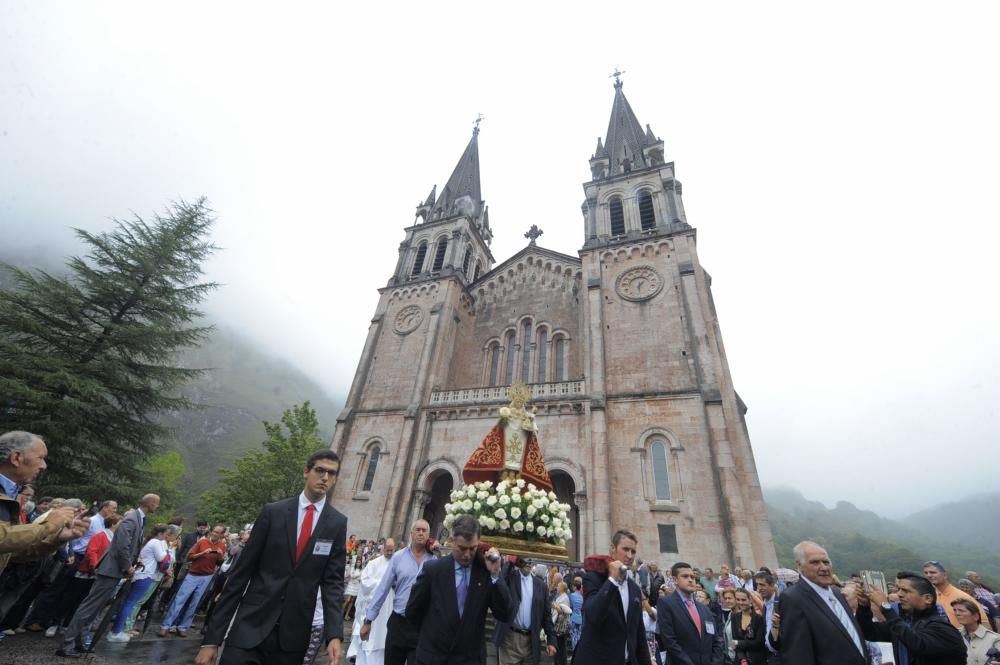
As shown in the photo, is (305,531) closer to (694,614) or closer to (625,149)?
(694,614)

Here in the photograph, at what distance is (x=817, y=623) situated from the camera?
128 inches

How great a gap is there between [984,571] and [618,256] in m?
92.6

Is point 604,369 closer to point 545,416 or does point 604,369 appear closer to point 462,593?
point 545,416

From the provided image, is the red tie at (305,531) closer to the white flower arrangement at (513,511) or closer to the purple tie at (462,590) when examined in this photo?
the purple tie at (462,590)

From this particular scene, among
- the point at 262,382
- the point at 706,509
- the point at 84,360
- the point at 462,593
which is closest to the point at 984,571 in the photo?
the point at 706,509

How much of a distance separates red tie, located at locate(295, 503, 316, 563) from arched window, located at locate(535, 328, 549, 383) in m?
17.7

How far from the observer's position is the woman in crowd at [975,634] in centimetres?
406

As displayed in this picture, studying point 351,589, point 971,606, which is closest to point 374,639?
point 351,589

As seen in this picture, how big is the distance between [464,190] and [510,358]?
14.9 m

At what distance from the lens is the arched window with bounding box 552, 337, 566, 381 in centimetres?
2062

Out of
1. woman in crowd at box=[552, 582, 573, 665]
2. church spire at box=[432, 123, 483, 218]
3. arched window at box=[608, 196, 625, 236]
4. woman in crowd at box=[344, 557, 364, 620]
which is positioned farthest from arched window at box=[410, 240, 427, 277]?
woman in crowd at box=[552, 582, 573, 665]

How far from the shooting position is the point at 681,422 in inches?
616

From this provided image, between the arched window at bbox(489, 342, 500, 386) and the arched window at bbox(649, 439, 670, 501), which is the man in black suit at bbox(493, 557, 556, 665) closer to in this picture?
the arched window at bbox(649, 439, 670, 501)

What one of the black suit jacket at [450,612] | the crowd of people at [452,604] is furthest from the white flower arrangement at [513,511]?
the black suit jacket at [450,612]
